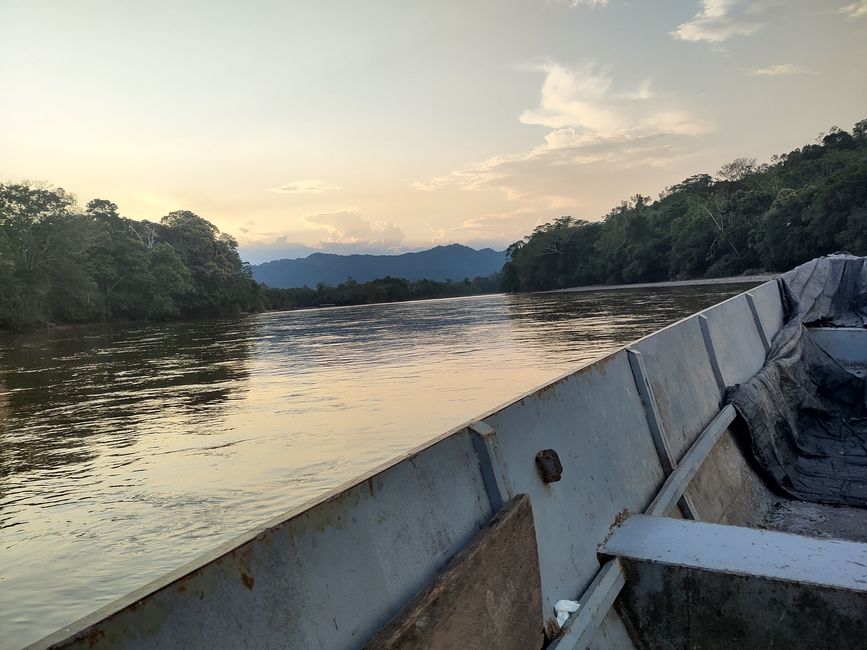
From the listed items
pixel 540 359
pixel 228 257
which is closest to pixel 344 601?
pixel 540 359

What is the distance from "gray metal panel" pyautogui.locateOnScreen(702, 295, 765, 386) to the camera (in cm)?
469

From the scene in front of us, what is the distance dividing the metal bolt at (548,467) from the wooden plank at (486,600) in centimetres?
25

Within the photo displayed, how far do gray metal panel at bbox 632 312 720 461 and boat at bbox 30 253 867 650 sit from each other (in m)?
0.02

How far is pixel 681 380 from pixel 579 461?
167cm

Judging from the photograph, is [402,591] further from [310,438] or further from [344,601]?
[310,438]

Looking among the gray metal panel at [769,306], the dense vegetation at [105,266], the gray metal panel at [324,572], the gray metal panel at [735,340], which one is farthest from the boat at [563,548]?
the dense vegetation at [105,266]

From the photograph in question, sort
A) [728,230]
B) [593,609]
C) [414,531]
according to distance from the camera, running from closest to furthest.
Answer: [414,531] → [593,609] → [728,230]

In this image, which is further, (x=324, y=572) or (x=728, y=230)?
(x=728, y=230)

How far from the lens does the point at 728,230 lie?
219ft

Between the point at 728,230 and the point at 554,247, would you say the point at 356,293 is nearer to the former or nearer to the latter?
the point at 554,247

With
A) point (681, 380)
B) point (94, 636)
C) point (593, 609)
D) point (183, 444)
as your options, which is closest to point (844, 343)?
point (681, 380)

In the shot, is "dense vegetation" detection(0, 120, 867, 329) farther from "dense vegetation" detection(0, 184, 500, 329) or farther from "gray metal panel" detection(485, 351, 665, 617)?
"gray metal panel" detection(485, 351, 665, 617)

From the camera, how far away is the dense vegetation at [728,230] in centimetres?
4825

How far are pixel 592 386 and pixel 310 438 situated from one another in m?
5.67
